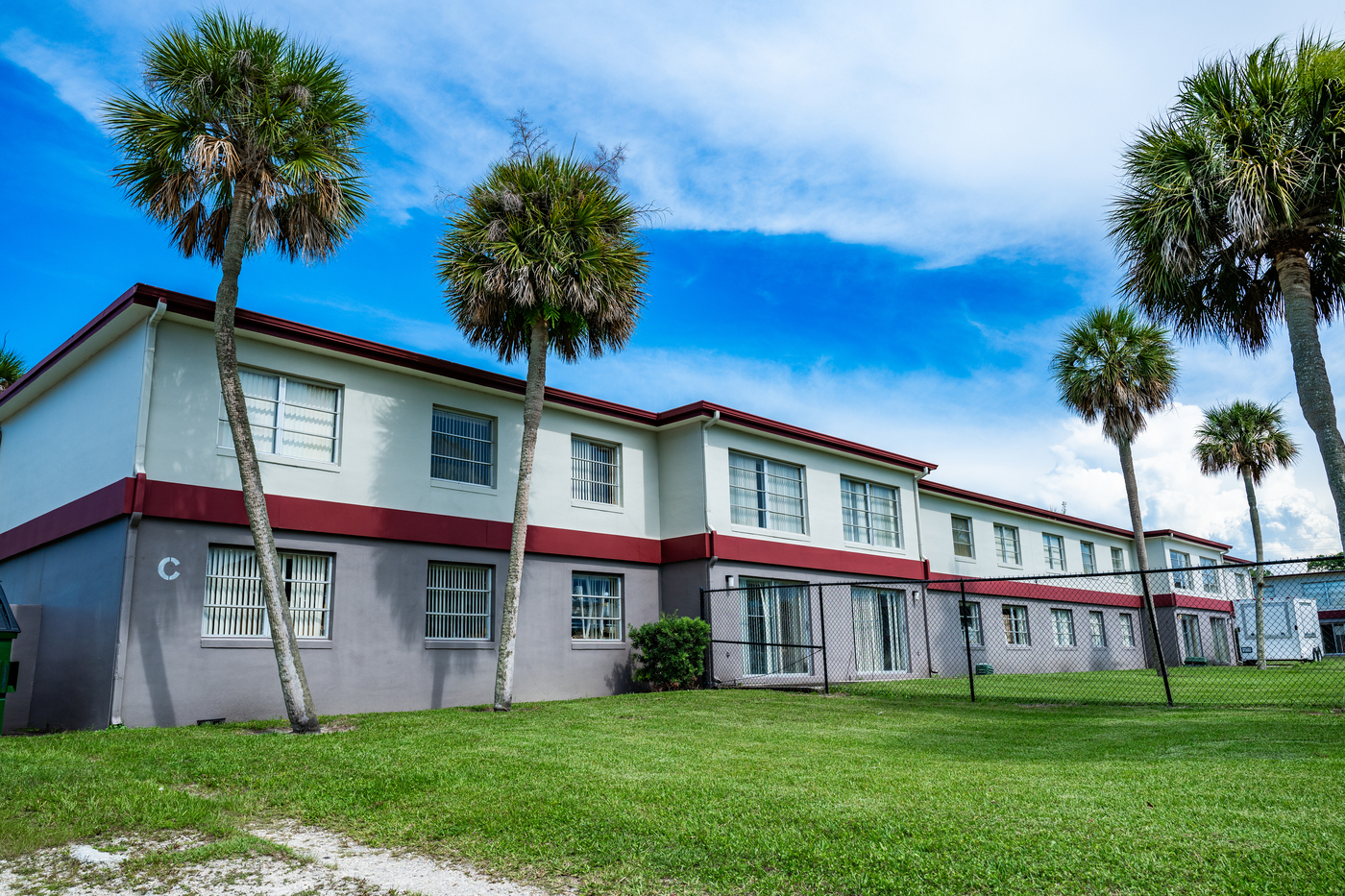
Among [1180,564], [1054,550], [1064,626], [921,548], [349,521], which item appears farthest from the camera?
[1180,564]

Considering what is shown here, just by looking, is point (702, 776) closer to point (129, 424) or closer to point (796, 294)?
point (129, 424)

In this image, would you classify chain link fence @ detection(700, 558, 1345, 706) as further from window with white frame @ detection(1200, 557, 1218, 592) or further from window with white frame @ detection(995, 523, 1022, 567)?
window with white frame @ detection(995, 523, 1022, 567)

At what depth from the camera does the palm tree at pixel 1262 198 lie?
11336mm

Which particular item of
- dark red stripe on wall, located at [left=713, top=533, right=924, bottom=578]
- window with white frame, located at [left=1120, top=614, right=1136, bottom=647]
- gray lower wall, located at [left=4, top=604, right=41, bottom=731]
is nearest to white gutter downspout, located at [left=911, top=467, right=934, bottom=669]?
dark red stripe on wall, located at [left=713, top=533, right=924, bottom=578]

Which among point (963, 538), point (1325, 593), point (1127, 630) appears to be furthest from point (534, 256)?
point (1325, 593)

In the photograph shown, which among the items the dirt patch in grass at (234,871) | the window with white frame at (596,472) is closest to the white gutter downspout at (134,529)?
the dirt patch in grass at (234,871)

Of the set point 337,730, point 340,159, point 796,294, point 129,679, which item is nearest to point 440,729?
point 337,730

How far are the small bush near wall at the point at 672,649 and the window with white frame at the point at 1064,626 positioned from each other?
Result: 55.8 feet

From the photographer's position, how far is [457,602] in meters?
15.1

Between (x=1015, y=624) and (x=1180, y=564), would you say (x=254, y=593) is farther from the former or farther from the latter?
(x=1180, y=564)

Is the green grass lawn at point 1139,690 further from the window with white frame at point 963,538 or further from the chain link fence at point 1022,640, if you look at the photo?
the window with white frame at point 963,538

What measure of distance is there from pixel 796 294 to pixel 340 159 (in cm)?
1284

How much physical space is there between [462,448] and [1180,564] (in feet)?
114

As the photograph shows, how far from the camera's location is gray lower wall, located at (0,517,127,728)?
449 inches
